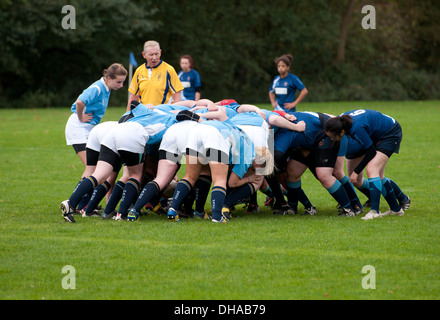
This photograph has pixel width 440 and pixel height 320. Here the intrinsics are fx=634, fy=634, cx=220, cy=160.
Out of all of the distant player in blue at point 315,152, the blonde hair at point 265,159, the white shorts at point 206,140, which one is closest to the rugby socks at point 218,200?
the white shorts at point 206,140

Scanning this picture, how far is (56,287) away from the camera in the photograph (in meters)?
5.23

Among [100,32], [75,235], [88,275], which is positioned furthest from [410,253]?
[100,32]

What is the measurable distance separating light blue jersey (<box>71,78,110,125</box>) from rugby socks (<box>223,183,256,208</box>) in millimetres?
2197

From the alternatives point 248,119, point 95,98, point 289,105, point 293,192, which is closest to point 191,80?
point 289,105

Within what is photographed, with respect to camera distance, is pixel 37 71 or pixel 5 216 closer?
pixel 5 216

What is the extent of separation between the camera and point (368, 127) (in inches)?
319

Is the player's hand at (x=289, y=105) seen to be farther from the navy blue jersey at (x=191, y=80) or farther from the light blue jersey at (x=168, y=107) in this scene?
the light blue jersey at (x=168, y=107)

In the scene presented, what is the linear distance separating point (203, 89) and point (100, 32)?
7764 millimetres

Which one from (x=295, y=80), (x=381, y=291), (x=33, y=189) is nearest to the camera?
(x=381, y=291)

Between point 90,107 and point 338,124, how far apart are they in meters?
3.59

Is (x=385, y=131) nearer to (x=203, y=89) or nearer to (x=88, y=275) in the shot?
(x=88, y=275)

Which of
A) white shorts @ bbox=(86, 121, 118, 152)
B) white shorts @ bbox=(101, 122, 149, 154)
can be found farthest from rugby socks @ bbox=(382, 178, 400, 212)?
white shorts @ bbox=(86, 121, 118, 152)

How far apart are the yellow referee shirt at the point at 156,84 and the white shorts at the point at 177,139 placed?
2.33m

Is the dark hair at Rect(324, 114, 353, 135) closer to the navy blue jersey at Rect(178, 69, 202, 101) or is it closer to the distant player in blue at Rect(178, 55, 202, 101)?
the distant player in blue at Rect(178, 55, 202, 101)
